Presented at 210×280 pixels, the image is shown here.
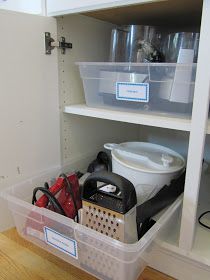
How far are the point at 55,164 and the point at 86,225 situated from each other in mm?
335

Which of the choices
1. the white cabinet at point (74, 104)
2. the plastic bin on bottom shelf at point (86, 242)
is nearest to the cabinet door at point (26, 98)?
the white cabinet at point (74, 104)

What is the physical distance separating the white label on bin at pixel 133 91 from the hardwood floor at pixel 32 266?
1.57 ft

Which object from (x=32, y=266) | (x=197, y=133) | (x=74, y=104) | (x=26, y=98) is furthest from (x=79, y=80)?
(x=32, y=266)

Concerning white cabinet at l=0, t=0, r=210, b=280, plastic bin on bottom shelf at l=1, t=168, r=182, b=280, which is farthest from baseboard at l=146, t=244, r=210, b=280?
plastic bin on bottom shelf at l=1, t=168, r=182, b=280

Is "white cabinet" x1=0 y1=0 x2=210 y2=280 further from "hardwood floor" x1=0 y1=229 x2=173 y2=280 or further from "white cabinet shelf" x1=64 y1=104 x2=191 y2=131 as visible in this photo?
"hardwood floor" x1=0 y1=229 x2=173 y2=280

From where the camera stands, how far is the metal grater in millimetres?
502

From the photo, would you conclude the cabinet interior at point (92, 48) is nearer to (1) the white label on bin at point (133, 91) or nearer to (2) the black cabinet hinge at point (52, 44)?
(2) the black cabinet hinge at point (52, 44)

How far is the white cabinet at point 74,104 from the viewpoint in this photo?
0.57m

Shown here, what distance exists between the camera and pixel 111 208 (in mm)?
517

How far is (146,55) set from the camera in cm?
78

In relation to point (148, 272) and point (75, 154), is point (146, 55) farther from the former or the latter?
point (148, 272)

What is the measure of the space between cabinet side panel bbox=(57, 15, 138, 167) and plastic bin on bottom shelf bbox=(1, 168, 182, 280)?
0.29 m

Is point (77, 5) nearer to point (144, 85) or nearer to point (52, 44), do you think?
point (52, 44)

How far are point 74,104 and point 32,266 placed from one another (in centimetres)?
52
